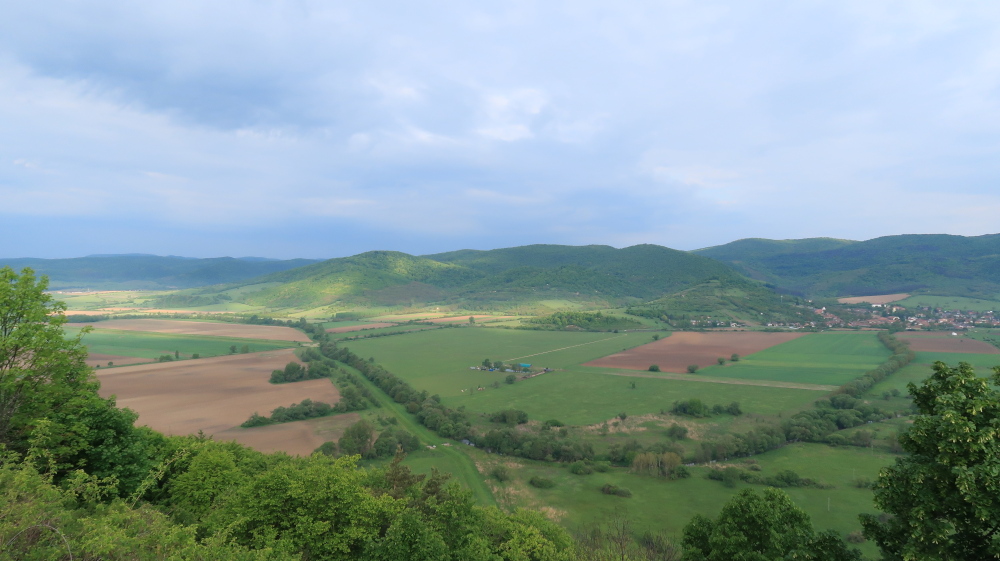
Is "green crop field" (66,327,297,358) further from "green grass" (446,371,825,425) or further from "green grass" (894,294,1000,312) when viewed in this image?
"green grass" (894,294,1000,312)

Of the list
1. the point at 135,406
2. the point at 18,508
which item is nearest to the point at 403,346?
the point at 135,406

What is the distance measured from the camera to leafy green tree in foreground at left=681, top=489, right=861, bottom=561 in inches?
738

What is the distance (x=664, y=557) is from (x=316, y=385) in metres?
63.3

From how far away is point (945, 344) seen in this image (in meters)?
102

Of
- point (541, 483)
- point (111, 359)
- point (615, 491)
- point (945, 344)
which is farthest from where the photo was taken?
point (945, 344)

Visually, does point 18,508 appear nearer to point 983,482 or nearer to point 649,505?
point 983,482

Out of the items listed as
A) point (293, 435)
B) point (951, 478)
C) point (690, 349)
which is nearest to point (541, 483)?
point (293, 435)

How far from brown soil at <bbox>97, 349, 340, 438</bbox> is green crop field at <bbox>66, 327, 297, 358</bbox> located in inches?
605

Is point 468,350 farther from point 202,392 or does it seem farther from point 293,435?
point 293,435

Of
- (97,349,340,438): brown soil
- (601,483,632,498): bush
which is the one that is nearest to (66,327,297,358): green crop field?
(97,349,340,438): brown soil

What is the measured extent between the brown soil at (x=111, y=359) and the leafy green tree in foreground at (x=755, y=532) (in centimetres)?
10515

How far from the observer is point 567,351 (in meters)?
114

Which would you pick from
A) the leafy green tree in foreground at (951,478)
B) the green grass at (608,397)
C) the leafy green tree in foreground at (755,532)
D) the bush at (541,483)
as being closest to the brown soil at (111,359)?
the green grass at (608,397)

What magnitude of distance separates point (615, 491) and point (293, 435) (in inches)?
1505
